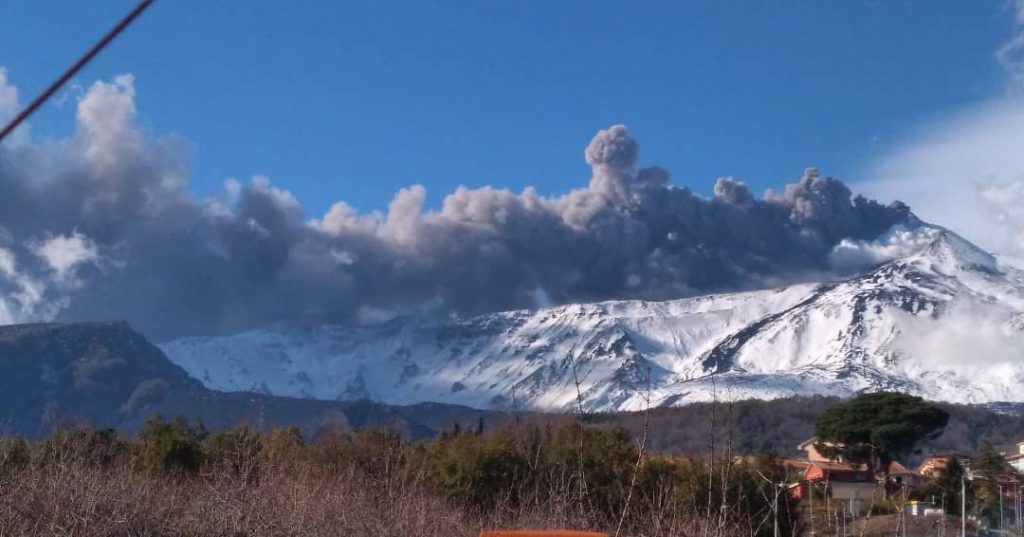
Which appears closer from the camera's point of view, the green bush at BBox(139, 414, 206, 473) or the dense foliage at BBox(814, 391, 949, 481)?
the green bush at BBox(139, 414, 206, 473)

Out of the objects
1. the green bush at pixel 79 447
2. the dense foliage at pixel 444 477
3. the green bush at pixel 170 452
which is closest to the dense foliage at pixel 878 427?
the dense foliage at pixel 444 477

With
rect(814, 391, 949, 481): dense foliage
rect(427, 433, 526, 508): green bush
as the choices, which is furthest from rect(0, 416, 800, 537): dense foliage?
rect(814, 391, 949, 481): dense foliage

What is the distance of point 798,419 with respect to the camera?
101812 millimetres

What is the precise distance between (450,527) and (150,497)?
311 cm

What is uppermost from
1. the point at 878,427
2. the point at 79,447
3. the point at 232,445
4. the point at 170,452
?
the point at 878,427

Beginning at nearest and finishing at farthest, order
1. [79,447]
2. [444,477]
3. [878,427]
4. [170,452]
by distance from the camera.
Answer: [79,447]
[444,477]
[170,452]
[878,427]

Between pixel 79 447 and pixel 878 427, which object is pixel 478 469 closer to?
pixel 79 447

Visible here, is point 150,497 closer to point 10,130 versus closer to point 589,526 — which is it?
point 589,526

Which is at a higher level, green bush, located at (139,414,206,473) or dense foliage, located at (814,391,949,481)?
dense foliage, located at (814,391,949,481)

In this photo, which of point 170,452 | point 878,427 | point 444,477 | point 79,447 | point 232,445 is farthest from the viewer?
point 878,427

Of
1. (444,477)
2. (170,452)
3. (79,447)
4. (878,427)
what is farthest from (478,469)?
(878,427)

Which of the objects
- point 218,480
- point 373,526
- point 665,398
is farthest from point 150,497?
point 665,398

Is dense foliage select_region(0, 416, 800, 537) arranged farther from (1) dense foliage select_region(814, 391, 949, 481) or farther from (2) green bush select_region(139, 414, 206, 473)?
(1) dense foliage select_region(814, 391, 949, 481)

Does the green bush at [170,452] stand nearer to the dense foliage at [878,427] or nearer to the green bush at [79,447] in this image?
the green bush at [79,447]
